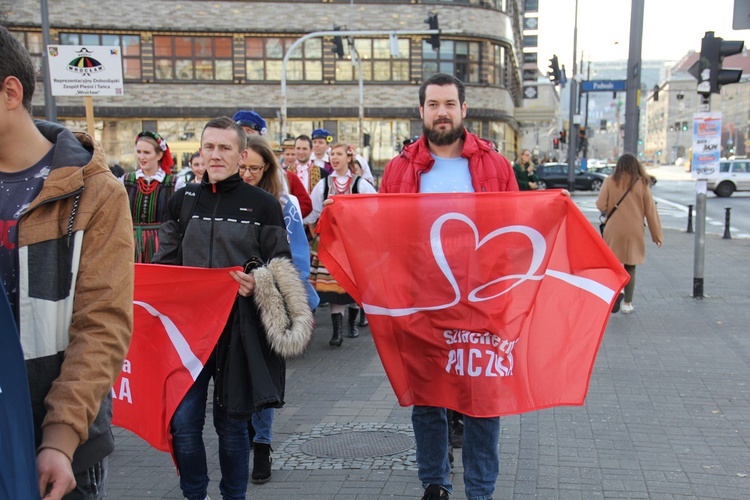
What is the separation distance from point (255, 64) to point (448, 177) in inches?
1622

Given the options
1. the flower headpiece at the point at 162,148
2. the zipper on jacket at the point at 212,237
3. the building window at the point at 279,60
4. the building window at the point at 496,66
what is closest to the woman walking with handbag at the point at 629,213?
the flower headpiece at the point at 162,148

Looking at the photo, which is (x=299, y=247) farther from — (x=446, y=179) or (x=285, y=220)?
(x=446, y=179)

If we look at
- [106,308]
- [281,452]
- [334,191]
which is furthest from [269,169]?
[334,191]

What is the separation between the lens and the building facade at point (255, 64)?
42.6 meters

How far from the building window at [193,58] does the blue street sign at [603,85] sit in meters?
25.6

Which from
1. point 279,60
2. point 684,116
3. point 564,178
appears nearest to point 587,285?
point 279,60

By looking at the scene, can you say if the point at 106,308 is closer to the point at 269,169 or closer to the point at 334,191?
the point at 269,169

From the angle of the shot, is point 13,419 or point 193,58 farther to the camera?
point 193,58

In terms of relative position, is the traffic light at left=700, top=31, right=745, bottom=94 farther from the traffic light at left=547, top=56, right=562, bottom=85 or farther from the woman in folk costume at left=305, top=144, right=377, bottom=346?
the traffic light at left=547, top=56, right=562, bottom=85

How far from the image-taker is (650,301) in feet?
35.4

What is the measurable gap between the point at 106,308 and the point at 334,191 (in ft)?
22.2

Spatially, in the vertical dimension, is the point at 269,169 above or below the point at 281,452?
above

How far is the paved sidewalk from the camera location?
4.53 metres

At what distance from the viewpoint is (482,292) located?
386 centimetres
